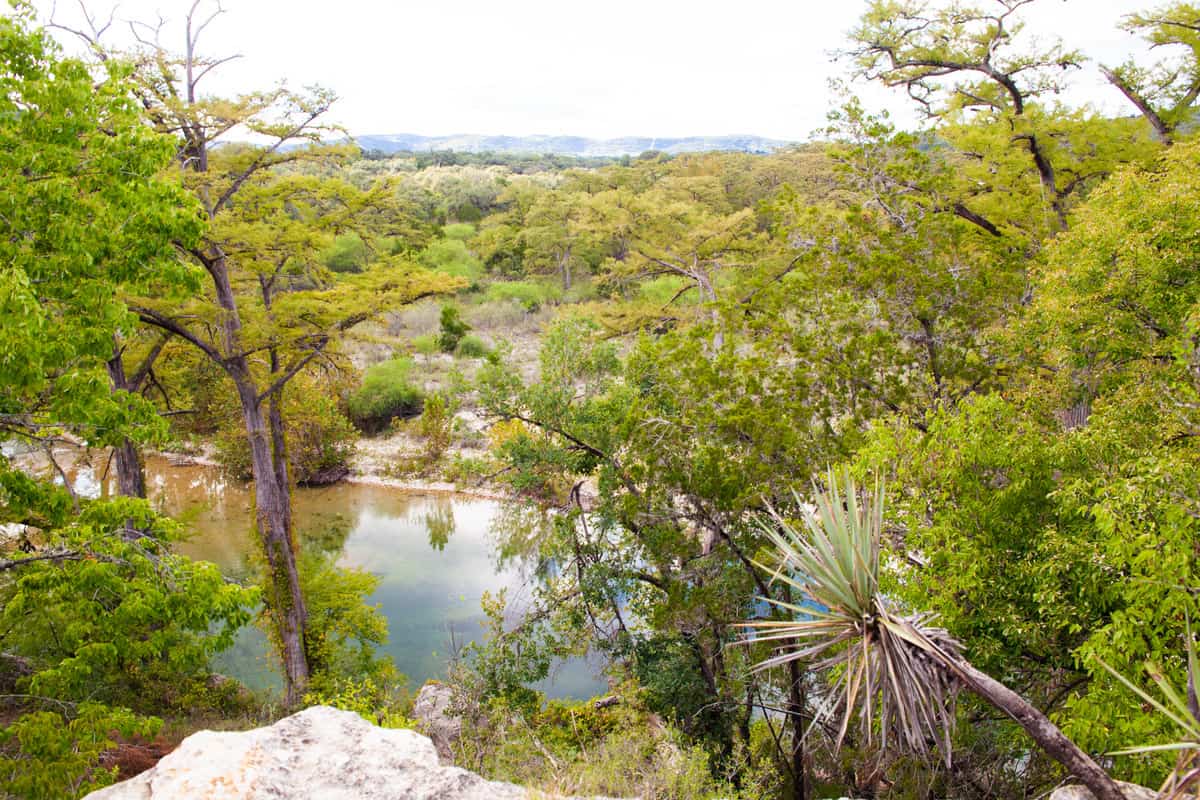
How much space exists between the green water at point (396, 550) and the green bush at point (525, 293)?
20010 mm

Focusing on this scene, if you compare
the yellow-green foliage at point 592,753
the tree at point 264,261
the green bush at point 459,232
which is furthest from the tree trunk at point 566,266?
the yellow-green foliage at point 592,753

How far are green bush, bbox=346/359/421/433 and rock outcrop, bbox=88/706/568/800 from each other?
91.3 feet

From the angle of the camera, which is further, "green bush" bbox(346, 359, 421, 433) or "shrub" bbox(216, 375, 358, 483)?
"green bush" bbox(346, 359, 421, 433)

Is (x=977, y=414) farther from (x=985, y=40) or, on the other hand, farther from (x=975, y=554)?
(x=985, y=40)

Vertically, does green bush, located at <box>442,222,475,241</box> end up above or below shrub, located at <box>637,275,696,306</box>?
above

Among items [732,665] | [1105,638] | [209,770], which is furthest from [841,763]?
[209,770]

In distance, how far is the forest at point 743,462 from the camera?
540cm

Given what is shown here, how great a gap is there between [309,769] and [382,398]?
28.3m

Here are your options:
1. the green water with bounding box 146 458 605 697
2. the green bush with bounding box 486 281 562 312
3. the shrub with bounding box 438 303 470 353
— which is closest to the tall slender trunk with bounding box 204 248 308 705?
the green water with bounding box 146 458 605 697

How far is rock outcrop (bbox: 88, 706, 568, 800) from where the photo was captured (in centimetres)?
407

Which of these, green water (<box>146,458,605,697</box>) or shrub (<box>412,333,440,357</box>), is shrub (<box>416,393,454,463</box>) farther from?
shrub (<box>412,333,440,357</box>)

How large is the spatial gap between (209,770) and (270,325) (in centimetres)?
959

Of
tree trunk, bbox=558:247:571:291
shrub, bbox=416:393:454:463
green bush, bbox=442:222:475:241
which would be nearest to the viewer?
shrub, bbox=416:393:454:463

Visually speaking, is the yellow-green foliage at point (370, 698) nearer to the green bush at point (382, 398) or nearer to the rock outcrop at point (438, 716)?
the rock outcrop at point (438, 716)
